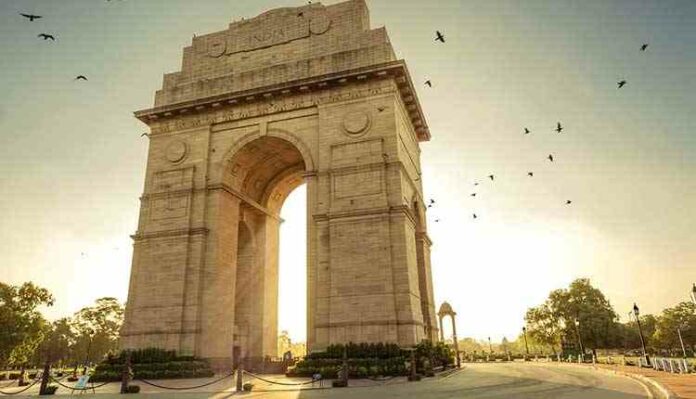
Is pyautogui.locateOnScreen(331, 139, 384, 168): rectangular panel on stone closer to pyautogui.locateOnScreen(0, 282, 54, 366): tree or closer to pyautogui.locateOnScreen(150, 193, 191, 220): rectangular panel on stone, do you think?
pyautogui.locateOnScreen(150, 193, 191, 220): rectangular panel on stone

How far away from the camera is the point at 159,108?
26.6 metres

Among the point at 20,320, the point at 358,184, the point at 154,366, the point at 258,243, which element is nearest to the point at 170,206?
the point at 258,243

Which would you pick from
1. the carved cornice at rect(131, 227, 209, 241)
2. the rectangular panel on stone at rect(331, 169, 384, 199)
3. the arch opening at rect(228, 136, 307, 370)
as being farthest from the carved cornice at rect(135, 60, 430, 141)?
the carved cornice at rect(131, 227, 209, 241)

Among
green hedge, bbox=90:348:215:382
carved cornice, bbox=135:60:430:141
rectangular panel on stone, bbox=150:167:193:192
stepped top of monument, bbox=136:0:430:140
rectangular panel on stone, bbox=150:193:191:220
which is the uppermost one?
stepped top of monument, bbox=136:0:430:140

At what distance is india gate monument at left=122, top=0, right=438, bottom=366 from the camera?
20.7 meters

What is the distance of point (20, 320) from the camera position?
38.8 meters

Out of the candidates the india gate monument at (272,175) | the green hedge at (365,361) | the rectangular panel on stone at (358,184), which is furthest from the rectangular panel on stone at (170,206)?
the green hedge at (365,361)

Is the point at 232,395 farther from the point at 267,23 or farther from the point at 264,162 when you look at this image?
the point at 267,23

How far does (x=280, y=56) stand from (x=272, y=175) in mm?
7879

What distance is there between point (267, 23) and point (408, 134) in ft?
36.8

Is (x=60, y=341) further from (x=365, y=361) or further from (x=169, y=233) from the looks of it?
(x=365, y=361)

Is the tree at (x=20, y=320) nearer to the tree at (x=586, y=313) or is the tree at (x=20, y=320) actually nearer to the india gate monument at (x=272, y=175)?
the india gate monument at (x=272, y=175)

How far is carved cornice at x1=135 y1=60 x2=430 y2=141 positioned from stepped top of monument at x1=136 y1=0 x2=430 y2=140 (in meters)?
0.05

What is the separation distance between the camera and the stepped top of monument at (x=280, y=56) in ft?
79.6
